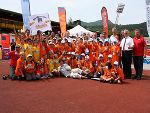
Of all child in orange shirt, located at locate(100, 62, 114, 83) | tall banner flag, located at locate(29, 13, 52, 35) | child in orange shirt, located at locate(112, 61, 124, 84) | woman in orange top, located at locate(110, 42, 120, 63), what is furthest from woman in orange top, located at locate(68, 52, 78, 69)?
child in orange shirt, located at locate(112, 61, 124, 84)

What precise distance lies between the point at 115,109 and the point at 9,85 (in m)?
4.47

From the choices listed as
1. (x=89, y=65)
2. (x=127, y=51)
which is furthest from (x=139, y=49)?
(x=89, y=65)

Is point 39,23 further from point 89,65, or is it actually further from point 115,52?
point 115,52

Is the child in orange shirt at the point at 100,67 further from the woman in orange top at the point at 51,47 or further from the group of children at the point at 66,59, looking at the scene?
the woman in orange top at the point at 51,47

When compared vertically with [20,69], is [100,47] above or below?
above

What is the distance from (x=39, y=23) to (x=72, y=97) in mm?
5195

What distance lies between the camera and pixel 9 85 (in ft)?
32.5

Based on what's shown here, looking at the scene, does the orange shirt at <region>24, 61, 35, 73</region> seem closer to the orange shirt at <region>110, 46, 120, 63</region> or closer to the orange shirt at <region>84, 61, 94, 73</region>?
the orange shirt at <region>84, 61, 94, 73</region>

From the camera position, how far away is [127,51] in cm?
1171

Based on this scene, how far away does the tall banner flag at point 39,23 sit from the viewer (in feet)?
40.3

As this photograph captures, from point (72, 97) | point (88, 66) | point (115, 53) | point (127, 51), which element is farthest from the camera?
point (88, 66)

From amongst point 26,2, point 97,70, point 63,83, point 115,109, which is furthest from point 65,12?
point 115,109

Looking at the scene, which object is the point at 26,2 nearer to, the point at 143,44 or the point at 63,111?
the point at 143,44

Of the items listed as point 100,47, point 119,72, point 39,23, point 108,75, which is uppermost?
point 39,23
